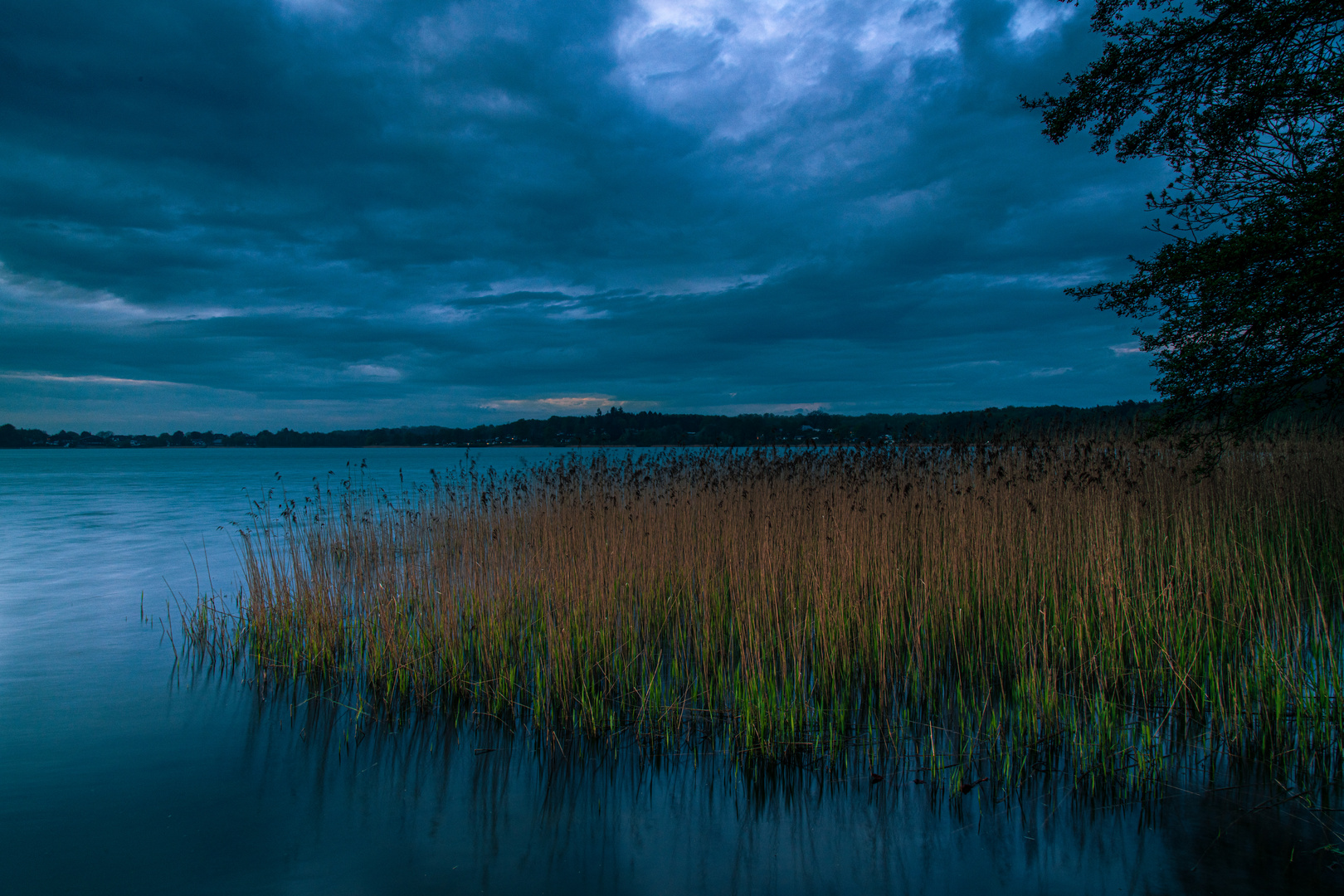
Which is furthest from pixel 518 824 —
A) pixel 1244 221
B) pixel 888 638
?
pixel 1244 221

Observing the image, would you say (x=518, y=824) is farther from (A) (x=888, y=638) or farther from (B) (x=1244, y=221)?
(B) (x=1244, y=221)

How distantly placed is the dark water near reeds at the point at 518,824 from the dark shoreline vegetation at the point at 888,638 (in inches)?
7.7

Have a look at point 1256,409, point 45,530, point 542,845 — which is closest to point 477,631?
point 542,845

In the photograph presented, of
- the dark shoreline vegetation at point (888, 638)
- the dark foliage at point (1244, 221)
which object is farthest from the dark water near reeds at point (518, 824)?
the dark foliage at point (1244, 221)

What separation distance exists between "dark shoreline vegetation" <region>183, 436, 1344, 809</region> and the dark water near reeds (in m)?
0.20

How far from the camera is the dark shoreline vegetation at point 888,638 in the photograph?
3.61m

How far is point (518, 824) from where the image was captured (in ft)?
11.2

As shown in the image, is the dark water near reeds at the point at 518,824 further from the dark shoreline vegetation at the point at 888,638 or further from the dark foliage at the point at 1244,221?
the dark foliage at the point at 1244,221

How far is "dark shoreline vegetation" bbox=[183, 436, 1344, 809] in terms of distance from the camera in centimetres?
361

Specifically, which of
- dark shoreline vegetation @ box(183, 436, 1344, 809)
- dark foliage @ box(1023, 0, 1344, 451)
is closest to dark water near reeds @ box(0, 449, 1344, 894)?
dark shoreline vegetation @ box(183, 436, 1344, 809)

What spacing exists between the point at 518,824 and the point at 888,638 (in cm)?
300

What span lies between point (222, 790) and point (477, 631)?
1951mm

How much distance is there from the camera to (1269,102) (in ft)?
22.0

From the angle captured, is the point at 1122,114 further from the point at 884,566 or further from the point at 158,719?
the point at 158,719
